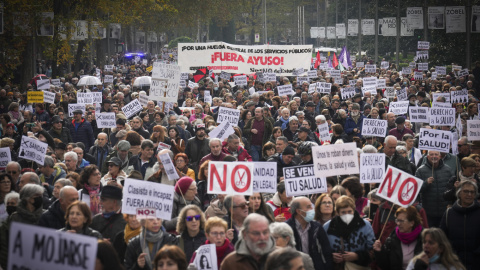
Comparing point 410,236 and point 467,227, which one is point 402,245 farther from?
point 467,227

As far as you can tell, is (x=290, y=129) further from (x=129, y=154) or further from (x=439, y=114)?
(x=129, y=154)

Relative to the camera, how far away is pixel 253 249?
21.1 ft

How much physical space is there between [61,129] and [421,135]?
23.8 ft

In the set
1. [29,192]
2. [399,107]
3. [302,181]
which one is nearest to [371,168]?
[302,181]

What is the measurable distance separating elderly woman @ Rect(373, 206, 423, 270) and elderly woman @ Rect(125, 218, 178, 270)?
6.96 feet

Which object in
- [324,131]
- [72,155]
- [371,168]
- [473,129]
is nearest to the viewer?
[371,168]

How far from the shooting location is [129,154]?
12.4 metres

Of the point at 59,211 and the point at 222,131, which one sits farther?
the point at 222,131

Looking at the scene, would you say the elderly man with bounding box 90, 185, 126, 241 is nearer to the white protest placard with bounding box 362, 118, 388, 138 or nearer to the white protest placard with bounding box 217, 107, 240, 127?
the white protest placard with bounding box 362, 118, 388, 138

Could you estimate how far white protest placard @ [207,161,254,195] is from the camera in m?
8.58

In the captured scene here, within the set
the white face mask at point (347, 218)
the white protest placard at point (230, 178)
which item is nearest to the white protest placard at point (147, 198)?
the white protest placard at point (230, 178)

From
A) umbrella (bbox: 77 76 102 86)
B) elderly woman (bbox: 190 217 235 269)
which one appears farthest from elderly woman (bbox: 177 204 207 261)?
umbrella (bbox: 77 76 102 86)

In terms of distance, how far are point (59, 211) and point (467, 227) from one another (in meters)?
4.41

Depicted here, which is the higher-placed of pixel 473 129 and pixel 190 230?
pixel 473 129
